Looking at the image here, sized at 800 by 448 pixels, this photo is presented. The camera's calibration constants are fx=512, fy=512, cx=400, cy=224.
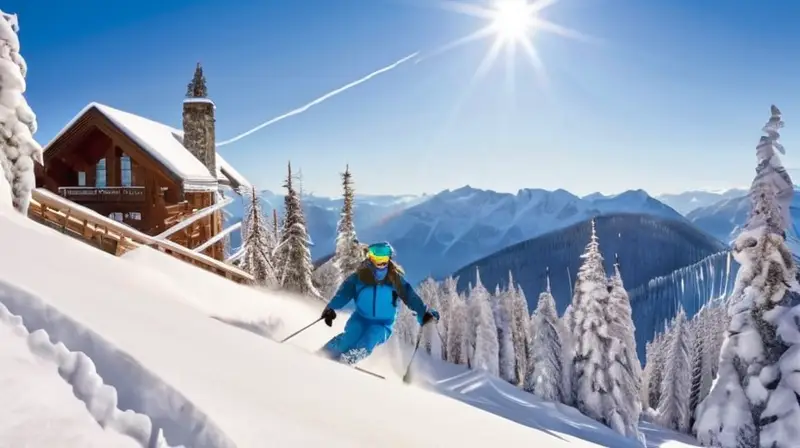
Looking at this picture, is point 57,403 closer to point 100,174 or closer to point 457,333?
point 100,174

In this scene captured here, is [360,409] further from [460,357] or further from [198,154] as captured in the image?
[460,357]

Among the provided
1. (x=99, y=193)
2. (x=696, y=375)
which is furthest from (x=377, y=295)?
(x=696, y=375)

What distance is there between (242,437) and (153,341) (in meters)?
1.15

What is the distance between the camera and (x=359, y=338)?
7820 mm

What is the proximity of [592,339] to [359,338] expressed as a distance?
25.2 metres

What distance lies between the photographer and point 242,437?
8.80 ft

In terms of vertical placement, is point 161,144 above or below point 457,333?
above

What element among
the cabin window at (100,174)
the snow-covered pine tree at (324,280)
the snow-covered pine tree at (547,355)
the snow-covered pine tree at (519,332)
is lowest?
the snow-covered pine tree at (519,332)

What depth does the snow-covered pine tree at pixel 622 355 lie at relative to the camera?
1163 inches

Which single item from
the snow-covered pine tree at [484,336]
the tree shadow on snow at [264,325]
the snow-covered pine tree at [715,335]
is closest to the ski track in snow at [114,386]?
the tree shadow on snow at [264,325]

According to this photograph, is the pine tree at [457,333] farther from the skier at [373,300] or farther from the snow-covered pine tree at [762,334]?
the skier at [373,300]

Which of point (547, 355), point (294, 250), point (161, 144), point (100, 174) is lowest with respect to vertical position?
point (547, 355)

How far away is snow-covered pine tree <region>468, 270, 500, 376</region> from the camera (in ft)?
184

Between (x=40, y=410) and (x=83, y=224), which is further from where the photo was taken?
(x=83, y=224)
